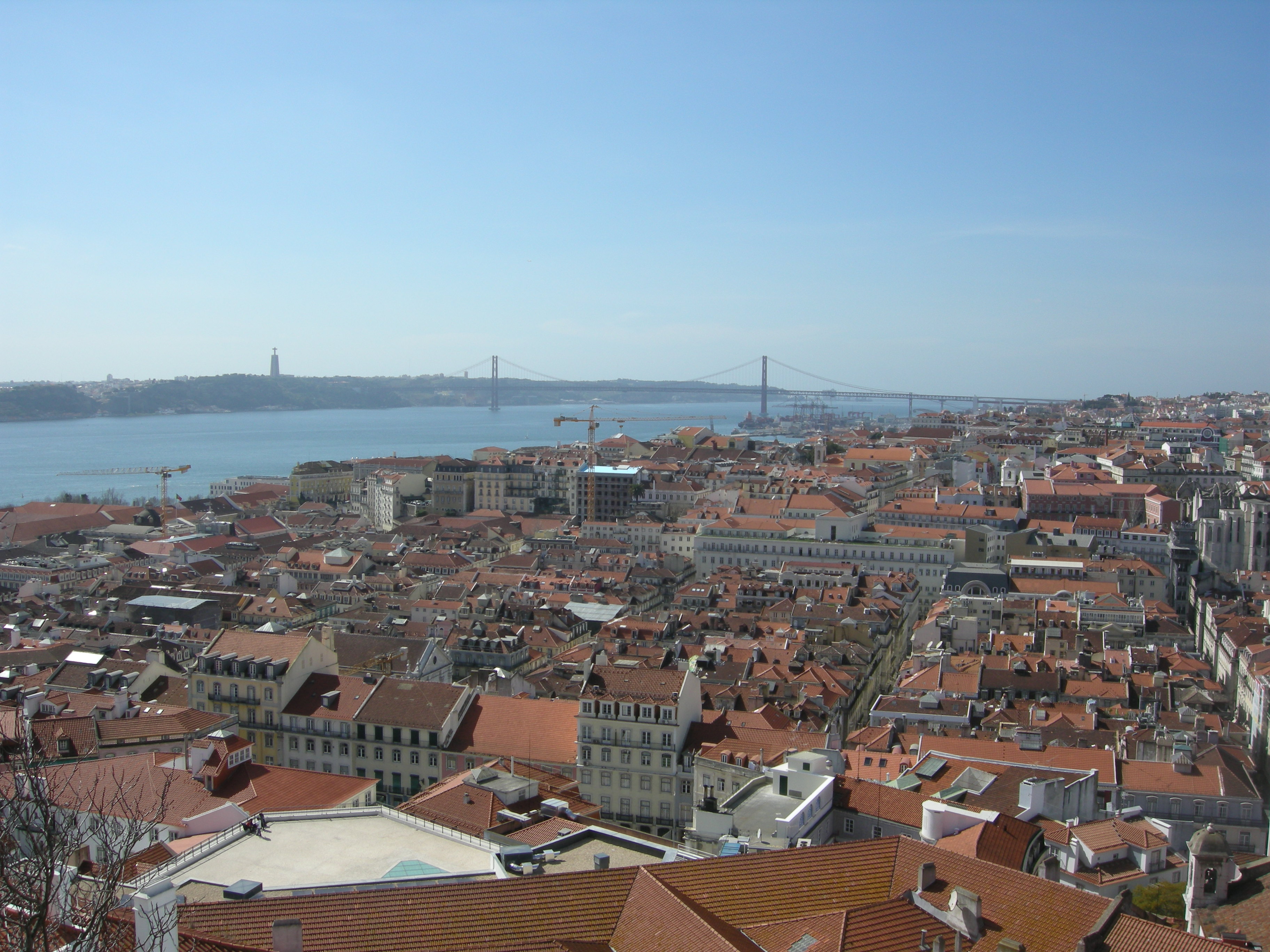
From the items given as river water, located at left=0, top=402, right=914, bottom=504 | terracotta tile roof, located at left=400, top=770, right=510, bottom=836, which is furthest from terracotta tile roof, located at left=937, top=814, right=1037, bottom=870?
river water, located at left=0, top=402, right=914, bottom=504

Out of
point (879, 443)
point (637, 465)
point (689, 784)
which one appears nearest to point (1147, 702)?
point (689, 784)

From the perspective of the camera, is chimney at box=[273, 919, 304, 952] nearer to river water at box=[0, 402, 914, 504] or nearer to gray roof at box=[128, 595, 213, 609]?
gray roof at box=[128, 595, 213, 609]

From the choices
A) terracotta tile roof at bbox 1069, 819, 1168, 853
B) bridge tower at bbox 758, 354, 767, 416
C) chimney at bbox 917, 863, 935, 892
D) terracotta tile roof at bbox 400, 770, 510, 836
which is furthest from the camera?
bridge tower at bbox 758, 354, 767, 416

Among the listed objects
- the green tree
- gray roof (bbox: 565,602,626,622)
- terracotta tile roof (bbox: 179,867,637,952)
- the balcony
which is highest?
terracotta tile roof (bbox: 179,867,637,952)

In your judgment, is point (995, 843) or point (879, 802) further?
point (879, 802)

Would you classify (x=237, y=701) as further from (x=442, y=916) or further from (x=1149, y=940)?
(x=1149, y=940)

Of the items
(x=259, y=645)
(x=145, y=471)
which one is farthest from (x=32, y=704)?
(x=145, y=471)

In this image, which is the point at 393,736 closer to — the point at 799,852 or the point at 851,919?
the point at 799,852
